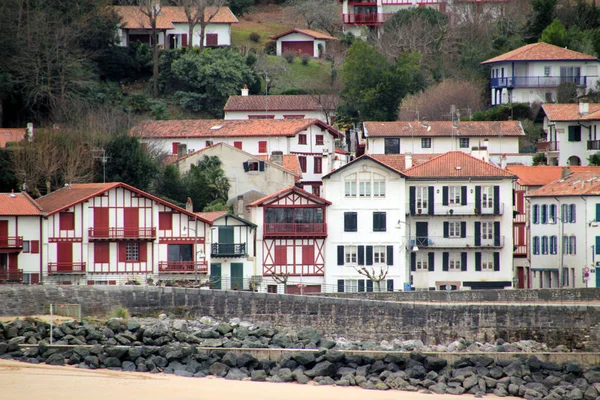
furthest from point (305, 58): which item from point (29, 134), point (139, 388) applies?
point (139, 388)

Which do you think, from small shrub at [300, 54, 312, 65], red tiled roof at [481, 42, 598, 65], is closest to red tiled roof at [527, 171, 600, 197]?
red tiled roof at [481, 42, 598, 65]

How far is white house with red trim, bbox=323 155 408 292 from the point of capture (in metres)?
63.9

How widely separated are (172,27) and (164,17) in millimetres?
1893

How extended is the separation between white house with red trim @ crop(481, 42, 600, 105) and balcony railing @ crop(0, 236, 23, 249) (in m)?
37.4

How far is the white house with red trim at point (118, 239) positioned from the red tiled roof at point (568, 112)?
24.5 m

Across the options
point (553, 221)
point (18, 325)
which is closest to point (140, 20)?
point (553, 221)

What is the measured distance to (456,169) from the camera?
215ft

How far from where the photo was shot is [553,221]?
64750 millimetres

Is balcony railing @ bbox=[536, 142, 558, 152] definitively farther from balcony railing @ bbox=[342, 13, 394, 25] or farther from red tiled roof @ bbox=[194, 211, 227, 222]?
balcony railing @ bbox=[342, 13, 394, 25]

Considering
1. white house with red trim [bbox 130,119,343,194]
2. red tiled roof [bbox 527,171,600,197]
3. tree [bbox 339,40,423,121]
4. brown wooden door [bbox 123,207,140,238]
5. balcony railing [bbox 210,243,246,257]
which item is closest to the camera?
brown wooden door [bbox 123,207,140,238]

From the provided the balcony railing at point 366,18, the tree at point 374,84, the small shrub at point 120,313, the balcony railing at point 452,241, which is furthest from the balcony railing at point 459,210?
the balcony railing at point 366,18

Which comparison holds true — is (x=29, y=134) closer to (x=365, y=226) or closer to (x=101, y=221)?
(x=101, y=221)

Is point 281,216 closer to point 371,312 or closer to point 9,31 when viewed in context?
point 371,312

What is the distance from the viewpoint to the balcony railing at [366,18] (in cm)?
10638
